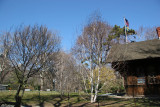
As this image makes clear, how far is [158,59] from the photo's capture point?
1277 centimetres

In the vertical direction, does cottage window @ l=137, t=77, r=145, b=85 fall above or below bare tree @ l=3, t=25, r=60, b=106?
below

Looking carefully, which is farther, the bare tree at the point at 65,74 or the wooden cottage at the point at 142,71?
the bare tree at the point at 65,74

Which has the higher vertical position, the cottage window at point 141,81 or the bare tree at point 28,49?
the bare tree at point 28,49

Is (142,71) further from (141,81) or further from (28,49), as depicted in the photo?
(28,49)

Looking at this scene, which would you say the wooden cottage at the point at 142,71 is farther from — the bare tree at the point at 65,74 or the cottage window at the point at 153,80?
the bare tree at the point at 65,74

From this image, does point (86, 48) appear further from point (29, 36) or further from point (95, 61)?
point (29, 36)

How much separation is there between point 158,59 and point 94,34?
7.15 m

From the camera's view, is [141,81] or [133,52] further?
[133,52]

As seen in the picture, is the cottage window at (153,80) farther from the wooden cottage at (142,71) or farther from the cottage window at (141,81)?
the cottage window at (141,81)

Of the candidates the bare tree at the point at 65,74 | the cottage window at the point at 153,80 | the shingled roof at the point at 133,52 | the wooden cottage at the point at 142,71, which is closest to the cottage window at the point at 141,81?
the wooden cottage at the point at 142,71

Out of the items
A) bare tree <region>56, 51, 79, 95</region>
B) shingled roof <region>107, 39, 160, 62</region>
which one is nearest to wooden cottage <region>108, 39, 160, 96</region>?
shingled roof <region>107, 39, 160, 62</region>

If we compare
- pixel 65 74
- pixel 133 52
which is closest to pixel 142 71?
pixel 133 52

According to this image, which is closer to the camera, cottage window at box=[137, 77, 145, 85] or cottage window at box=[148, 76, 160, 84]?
cottage window at box=[148, 76, 160, 84]

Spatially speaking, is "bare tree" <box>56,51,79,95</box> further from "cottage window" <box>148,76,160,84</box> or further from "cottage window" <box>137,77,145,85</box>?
"cottage window" <box>148,76,160,84</box>
